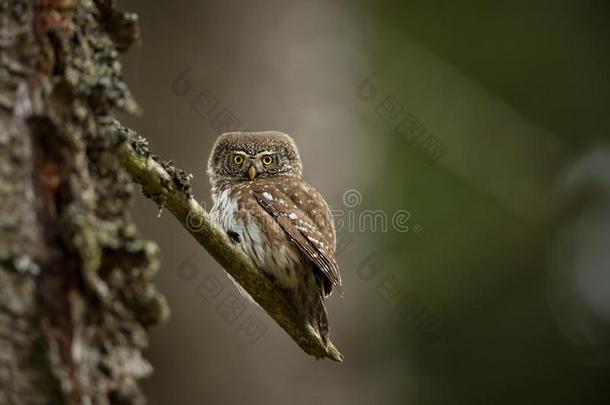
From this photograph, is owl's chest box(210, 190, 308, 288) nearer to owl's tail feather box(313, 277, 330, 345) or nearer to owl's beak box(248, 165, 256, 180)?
owl's tail feather box(313, 277, 330, 345)

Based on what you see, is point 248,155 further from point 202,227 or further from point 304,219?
point 202,227

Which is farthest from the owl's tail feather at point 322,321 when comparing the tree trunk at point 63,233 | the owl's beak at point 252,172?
the tree trunk at point 63,233

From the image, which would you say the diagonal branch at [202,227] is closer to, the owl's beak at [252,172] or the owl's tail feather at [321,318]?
the owl's tail feather at [321,318]

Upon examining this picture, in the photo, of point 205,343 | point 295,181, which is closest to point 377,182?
point 295,181

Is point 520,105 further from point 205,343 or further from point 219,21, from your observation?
point 205,343

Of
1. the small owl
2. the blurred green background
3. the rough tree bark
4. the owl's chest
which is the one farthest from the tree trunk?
the blurred green background

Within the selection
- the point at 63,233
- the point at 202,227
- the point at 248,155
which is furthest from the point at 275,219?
the point at 63,233
